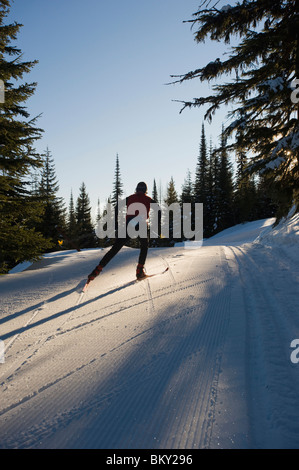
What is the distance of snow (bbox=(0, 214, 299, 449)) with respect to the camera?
1480 mm

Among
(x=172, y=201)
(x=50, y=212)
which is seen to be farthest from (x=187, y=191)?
(x=50, y=212)

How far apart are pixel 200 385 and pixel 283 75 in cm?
1146

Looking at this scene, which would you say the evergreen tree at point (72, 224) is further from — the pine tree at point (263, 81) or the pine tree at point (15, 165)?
the pine tree at point (263, 81)

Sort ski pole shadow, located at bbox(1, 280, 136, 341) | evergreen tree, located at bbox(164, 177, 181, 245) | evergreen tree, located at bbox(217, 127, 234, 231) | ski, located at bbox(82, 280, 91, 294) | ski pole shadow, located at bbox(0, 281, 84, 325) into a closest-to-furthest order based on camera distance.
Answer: ski pole shadow, located at bbox(1, 280, 136, 341) → ski pole shadow, located at bbox(0, 281, 84, 325) → ski, located at bbox(82, 280, 91, 294) → evergreen tree, located at bbox(217, 127, 234, 231) → evergreen tree, located at bbox(164, 177, 181, 245)

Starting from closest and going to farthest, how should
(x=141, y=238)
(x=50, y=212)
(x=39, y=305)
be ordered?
(x=39, y=305) → (x=141, y=238) → (x=50, y=212)

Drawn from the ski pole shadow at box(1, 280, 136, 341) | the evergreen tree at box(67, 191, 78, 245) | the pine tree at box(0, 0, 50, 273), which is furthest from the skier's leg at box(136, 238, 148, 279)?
the evergreen tree at box(67, 191, 78, 245)

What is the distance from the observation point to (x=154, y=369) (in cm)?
210

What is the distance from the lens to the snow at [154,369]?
1.48 m

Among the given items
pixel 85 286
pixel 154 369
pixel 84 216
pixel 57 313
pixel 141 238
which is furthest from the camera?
pixel 84 216

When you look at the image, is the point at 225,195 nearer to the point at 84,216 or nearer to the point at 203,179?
the point at 203,179

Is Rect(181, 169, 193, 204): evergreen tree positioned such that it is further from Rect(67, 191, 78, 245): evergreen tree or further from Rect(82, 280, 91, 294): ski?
Rect(82, 280, 91, 294): ski

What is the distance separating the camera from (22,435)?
1.47 meters

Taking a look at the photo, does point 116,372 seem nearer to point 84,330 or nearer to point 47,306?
point 84,330

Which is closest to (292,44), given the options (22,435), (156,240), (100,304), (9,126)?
(9,126)
